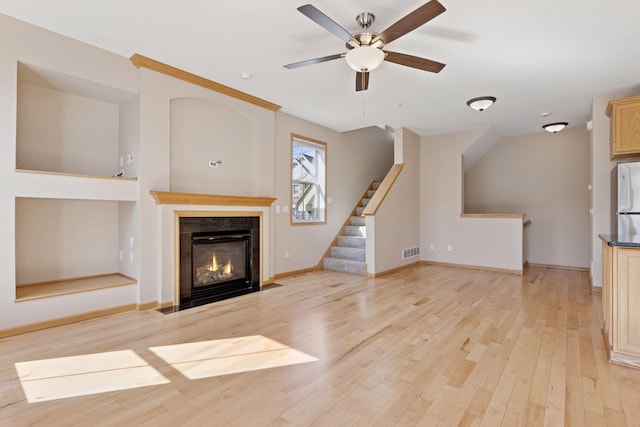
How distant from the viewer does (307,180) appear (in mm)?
5820

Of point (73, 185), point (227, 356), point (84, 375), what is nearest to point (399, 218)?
point (227, 356)

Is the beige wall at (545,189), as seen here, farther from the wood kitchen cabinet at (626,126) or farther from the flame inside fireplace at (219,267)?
the flame inside fireplace at (219,267)

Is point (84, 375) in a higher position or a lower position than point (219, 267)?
lower

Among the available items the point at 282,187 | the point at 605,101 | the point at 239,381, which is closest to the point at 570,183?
the point at 605,101

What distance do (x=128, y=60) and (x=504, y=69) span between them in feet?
13.7

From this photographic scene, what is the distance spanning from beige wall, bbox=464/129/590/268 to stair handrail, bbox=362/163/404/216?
93.8 inches

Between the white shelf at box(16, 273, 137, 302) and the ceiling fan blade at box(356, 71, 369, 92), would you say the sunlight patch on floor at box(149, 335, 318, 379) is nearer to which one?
the white shelf at box(16, 273, 137, 302)

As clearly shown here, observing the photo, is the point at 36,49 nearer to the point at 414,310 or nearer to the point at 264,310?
the point at 264,310

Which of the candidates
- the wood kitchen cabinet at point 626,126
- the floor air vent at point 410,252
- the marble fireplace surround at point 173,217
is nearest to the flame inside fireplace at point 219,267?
the marble fireplace surround at point 173,217

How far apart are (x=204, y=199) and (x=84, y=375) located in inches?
85.0

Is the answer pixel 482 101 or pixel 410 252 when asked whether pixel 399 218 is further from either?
pixel 482 101

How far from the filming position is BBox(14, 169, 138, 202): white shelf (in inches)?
110

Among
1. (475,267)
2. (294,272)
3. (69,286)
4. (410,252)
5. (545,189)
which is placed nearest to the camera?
(69,286)

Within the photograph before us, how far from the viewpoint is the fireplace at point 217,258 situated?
12.3 feet
